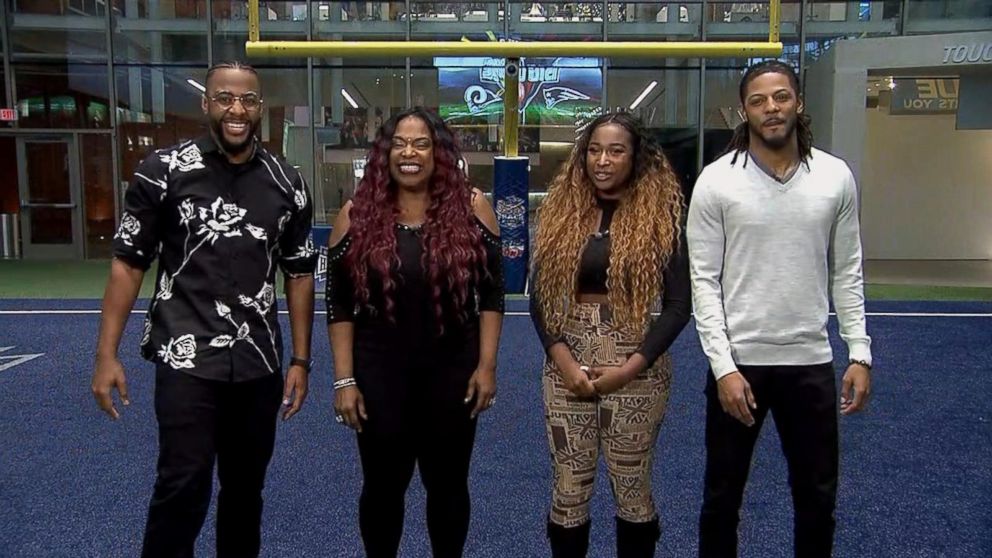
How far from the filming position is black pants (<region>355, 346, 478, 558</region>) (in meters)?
2.84

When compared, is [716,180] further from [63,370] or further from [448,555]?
[63,370]

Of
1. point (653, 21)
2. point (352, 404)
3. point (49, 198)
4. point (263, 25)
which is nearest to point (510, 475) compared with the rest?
point (352, 404)

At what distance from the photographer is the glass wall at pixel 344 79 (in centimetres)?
1465

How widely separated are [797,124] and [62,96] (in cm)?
1541

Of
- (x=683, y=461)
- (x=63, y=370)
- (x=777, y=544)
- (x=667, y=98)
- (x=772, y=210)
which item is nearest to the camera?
(x=772, y=210)

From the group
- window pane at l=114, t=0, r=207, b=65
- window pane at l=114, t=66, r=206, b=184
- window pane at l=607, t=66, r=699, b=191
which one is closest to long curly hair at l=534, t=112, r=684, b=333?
window pane at l=607, t=66, r=699, b=191

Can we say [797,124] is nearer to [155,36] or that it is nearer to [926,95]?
[926,95]

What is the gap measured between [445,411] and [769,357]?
1.11 metres

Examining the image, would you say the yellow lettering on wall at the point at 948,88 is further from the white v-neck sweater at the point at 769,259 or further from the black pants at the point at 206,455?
the black pants at the point at 206,455

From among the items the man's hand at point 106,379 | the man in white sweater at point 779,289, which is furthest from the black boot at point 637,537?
the man's hand at point 106,379

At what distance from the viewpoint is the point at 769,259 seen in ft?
8.87

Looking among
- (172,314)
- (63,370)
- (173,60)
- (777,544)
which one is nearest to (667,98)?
(173,60)

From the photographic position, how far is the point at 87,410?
222 inches

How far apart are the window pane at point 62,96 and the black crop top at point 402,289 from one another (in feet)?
46.4
